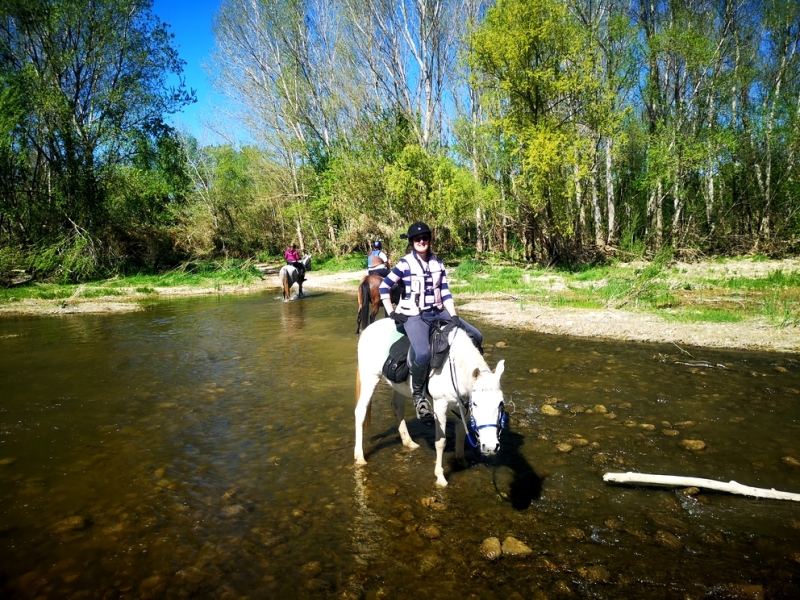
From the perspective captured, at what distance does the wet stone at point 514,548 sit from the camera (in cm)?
349

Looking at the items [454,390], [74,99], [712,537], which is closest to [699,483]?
[712,537]

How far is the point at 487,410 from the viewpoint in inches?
150

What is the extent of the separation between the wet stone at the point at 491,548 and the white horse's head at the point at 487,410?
2.26 feet

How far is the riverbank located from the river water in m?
1.28

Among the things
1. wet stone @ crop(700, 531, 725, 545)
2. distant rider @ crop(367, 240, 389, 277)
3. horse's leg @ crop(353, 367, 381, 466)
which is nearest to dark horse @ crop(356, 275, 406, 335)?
distant rider @ crop(367, 240, 389, 277)

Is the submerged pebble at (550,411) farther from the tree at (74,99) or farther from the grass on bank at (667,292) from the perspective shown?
the tree at (74,99)

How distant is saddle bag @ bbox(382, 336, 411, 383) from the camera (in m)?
4.93

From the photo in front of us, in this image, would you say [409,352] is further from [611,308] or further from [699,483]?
[611,308]

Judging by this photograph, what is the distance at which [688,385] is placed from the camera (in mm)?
7012

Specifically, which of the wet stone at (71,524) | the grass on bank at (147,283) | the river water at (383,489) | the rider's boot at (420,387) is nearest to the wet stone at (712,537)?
the river water at (383,489)

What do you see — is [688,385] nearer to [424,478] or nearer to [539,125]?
[424,478]

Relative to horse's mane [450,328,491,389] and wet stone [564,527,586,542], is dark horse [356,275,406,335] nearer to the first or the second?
horse's mane [450,328,491,389]

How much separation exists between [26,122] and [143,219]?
7.68 m

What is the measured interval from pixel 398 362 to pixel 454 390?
0.81m
